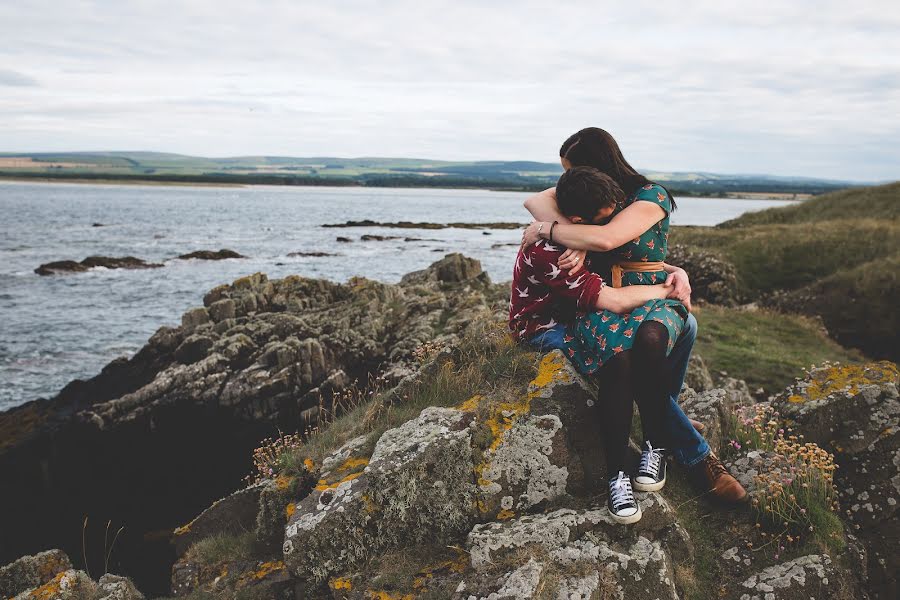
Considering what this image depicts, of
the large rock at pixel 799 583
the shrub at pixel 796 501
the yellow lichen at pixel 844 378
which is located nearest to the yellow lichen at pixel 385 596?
the large rock at pixel 799 583

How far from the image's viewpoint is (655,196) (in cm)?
600

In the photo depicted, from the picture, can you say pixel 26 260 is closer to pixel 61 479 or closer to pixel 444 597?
pixel 61 479

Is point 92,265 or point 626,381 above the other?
point 626,381

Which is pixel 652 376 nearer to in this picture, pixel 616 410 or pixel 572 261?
pixel 616 410

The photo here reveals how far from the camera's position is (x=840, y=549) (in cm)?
541

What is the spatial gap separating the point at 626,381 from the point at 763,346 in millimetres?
13812

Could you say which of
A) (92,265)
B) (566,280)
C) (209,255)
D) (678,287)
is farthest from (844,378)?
(209,255)

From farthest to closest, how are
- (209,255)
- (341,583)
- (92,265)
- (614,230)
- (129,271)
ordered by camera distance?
(209,255)
(92,265)
(129,271)
(614,230)
(341,583)

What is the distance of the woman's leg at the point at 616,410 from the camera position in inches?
215

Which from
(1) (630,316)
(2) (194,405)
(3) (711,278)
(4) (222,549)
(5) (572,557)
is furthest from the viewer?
(3) (711,278)

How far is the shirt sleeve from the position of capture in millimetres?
5914

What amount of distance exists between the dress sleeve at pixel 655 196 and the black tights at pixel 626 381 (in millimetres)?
1212

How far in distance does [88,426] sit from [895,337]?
25.1 m

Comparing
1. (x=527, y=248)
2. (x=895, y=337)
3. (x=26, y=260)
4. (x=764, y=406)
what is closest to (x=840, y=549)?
(x=764, y=406)
